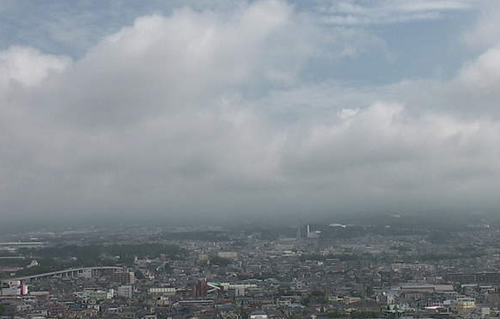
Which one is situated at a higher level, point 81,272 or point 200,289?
point 81,272

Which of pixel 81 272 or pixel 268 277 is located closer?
pixel 268 277

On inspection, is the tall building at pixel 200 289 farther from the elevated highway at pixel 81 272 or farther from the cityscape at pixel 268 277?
the elevated highway at pixel 81 272

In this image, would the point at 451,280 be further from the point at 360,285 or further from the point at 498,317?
the point at 498,317

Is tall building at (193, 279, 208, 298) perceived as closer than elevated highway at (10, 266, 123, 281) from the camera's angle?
Yes

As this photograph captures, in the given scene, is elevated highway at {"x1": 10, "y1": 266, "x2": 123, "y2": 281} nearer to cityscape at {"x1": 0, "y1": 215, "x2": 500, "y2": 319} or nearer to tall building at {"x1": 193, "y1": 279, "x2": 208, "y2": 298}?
cityscape at {"x1": 0, "y1": 215, "x2": 500, "y2": 319}

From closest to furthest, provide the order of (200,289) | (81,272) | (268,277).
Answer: (200,289) → (268,277) → (81,272)

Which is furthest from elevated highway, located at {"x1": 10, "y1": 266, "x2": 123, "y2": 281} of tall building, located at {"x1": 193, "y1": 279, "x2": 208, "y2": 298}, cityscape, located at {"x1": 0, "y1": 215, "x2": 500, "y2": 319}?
tall building, located at {"x1": 193, "y1": 279, "x2": 208, "y2": 298}

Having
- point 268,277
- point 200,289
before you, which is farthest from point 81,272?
point 200,289

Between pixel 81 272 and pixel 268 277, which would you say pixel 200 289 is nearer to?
pixel 268 277

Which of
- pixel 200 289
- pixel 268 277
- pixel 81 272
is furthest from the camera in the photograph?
pixel 81 272

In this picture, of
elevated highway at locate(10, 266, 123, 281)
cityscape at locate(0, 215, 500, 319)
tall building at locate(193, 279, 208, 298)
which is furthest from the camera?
elevated highway at locate(10, 266, 123, 281)

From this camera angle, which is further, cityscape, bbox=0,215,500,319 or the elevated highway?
the elevated highway

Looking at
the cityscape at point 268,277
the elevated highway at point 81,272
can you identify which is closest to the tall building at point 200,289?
the cityscape at point 268,277

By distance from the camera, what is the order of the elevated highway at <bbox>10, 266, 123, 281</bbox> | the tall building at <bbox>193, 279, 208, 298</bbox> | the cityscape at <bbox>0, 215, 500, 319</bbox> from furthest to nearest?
the elevated highway at <bbox>10, 266, 123, 281</bbox> → the tall building at <bbox>193, 279, 208, 298</bbox> → the cityscape at <bbox>0, 215, 500, 319</bbox>
